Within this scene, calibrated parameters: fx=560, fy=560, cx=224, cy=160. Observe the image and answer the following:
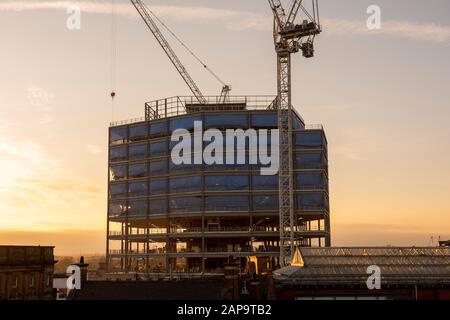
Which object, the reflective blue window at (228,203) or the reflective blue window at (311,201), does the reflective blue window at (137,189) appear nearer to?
the reflective blue window at (228,203)

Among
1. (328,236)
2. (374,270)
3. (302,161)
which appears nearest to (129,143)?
(302,161)

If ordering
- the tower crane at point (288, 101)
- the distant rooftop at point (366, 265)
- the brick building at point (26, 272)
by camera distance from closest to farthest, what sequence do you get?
the distant rooftop at point (366, 265)
the brick building at point (26, 272)
the tower crane at point (288, 101)

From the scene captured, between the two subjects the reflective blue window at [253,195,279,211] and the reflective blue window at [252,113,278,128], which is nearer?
the reflective blue window at [253,195,279,211]

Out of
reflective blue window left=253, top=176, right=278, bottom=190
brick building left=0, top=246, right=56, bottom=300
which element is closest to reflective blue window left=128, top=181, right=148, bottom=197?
reflective blue window left=253, top=176, right=278, bottom=190

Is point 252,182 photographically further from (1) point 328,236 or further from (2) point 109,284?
(2) point 109,284

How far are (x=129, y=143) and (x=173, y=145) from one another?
1484 cm

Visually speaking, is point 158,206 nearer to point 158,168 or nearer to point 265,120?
point 158,168

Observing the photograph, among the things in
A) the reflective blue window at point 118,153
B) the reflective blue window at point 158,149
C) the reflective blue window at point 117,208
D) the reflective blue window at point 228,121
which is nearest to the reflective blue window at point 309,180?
the reflective blue window at point 228,121

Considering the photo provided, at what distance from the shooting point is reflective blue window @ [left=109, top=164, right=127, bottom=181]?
476 ft

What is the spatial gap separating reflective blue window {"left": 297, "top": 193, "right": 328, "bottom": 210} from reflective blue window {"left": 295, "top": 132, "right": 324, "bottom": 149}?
11361mm

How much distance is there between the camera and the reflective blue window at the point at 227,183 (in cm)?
13050

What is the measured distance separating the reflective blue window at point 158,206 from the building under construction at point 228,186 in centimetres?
24

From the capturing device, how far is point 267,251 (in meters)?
132

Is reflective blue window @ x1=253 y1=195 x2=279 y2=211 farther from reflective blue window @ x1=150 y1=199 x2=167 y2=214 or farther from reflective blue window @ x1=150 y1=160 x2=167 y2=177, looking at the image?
reflective blue window @ x1=150 y1=160 x2=167 y2=177
